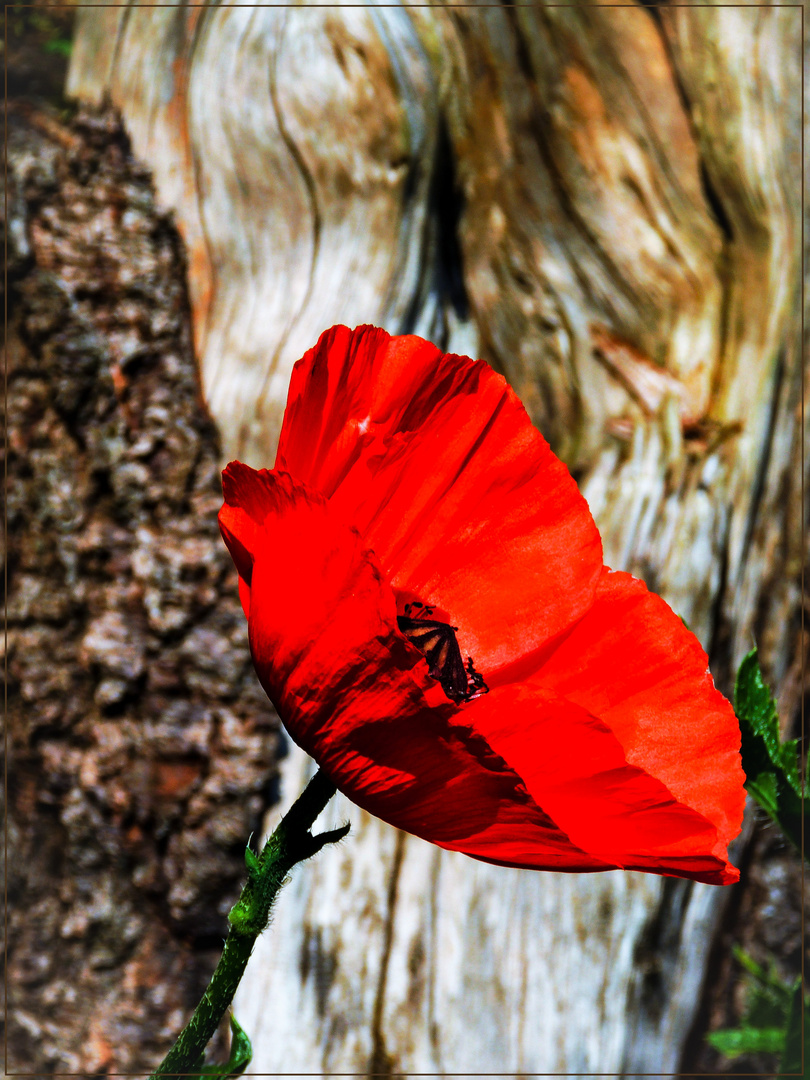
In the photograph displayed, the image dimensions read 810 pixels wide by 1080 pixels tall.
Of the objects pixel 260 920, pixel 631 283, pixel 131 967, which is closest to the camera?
pixel 260 920

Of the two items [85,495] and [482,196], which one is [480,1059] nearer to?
[85,495]

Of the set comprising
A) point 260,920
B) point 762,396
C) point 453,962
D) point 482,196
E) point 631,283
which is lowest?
point 453,962

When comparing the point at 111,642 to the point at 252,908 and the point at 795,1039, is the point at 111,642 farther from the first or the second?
the point at 795,1039

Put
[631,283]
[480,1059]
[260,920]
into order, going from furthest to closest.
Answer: [631,283], [480,1059], [260,920]

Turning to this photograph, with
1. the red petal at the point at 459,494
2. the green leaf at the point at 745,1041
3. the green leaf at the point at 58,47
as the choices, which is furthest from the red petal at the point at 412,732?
the green leaf at the point at 58,47

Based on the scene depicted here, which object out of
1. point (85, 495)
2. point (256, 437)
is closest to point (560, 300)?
point (256, 437)

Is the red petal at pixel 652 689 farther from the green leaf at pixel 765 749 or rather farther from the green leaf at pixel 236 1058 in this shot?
the green leaf at pixel 236 1058
